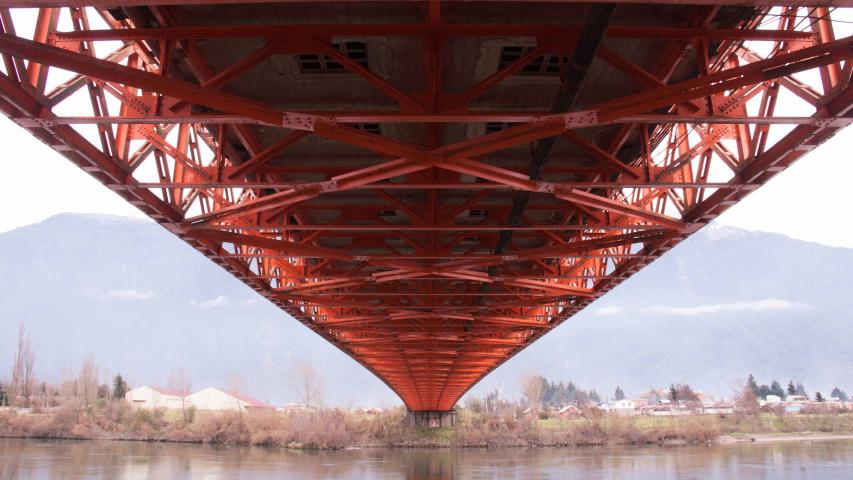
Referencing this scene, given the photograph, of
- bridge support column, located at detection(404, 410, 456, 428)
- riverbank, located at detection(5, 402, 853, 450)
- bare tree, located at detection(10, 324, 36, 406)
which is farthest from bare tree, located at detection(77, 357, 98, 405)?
bridge support column, located at detection(404, 410, 456, 428)

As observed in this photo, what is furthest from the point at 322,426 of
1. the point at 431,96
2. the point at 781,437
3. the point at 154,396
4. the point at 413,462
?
the point at 431,96

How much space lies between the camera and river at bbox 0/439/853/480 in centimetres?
5525

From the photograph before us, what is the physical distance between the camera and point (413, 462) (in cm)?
6519

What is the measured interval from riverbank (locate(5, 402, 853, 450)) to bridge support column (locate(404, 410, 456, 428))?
70 cm

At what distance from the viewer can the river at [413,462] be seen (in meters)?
55.2

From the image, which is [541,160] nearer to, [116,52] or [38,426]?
[116,52]

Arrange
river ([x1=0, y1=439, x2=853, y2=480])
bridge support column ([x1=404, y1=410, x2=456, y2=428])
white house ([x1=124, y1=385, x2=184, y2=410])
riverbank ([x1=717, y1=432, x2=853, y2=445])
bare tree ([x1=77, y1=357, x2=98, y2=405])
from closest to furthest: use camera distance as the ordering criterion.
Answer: river ([x1=0, y1=439, x2=853, y2=480]), bridge support column ([x1=404, y1=410, x2=456, y2=428]), riverbank ([x1=717, y1=432, x2=853, y2=445]), bare tree ([x1=77, y1=357, x2=98, y2=405]), white house ([x1=124, y1=385, x2=184, y2=410])

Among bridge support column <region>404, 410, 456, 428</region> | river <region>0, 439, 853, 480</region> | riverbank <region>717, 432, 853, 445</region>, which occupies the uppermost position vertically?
bridge support column <region>404, 410, 456, 428</region>

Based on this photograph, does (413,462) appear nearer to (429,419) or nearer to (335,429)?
(429,419)

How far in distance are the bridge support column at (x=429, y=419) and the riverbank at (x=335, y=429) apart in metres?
0.70

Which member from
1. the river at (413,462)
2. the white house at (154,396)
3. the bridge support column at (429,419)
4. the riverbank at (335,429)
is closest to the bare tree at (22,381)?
the riverbank at (335,429)

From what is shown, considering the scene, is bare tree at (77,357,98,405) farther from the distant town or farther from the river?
the river

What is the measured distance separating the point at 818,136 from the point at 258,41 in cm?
788

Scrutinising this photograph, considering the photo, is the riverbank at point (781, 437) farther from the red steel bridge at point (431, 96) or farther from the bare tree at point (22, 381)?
the bare tree at point (22, 381)
